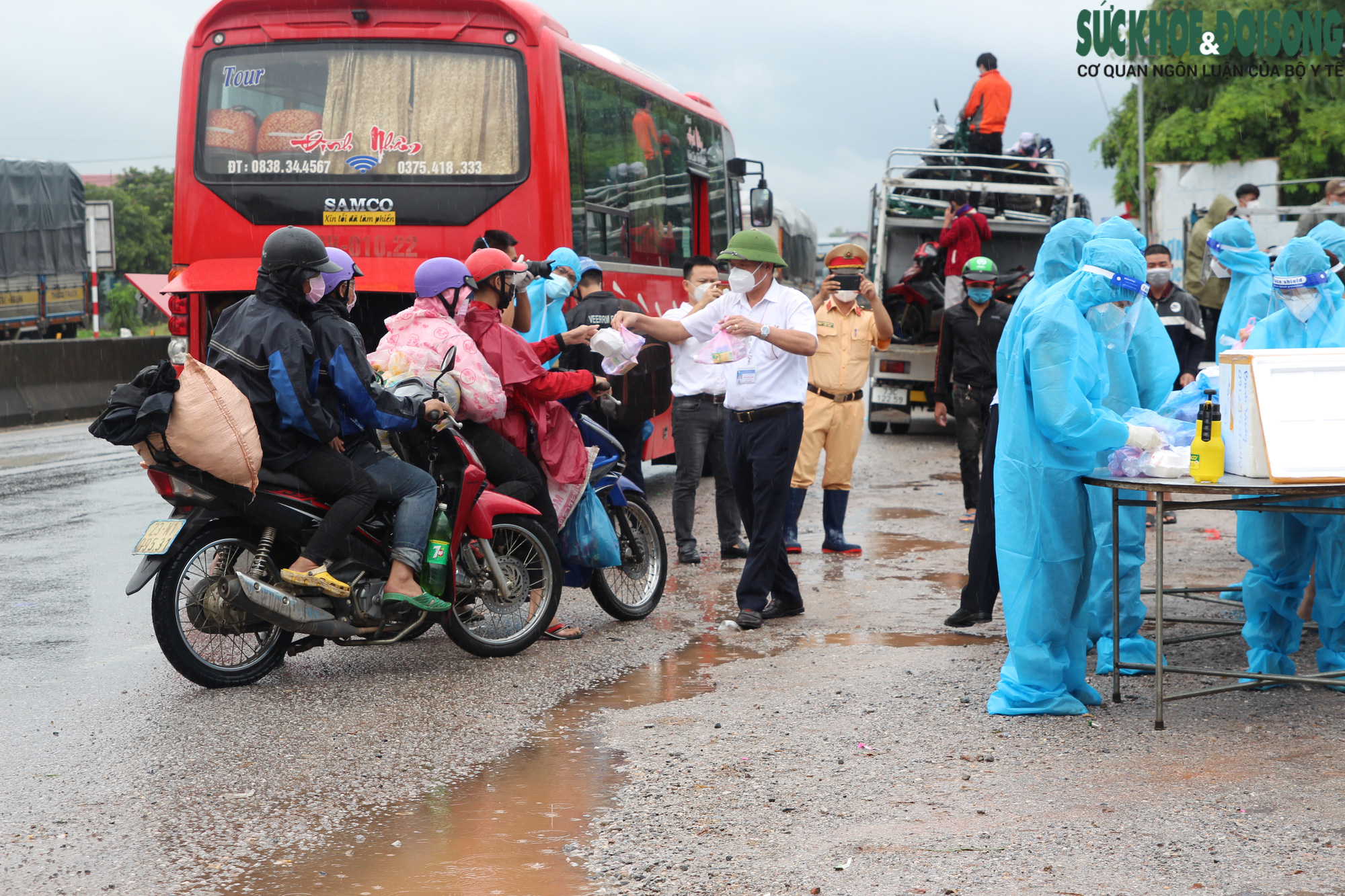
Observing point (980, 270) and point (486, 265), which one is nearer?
point (486, 265)

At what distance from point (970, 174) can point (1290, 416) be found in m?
11.7

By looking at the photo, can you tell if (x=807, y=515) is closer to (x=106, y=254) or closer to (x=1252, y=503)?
(x=1252, y=503)

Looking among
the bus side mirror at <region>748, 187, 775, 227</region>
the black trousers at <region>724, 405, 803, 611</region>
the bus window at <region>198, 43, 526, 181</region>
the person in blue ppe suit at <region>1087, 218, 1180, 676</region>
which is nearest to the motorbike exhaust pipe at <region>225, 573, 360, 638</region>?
the black trousers at <region>724, 405, 803, 611</region>

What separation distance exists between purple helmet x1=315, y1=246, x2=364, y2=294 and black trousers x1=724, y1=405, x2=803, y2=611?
223cm

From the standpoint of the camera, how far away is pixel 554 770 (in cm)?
481

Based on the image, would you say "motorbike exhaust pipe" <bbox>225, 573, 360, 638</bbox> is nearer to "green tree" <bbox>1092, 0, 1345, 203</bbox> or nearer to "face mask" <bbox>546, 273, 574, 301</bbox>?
"face mask" <bbox>546, 273, 574, 301</bbox>

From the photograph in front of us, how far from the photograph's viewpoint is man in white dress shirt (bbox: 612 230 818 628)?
7.06 metres

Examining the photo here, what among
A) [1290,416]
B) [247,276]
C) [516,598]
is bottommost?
[516,598]

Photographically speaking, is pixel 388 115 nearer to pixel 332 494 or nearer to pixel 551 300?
pixel 551 300

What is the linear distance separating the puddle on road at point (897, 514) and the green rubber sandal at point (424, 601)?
5.24 meters

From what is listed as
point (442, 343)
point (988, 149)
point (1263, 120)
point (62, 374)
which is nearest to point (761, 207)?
point (988, 149)

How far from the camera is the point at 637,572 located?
7527 millimetres

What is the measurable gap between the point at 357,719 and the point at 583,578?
1930 millimetres

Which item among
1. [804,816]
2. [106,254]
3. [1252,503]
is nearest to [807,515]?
[1252,503]
